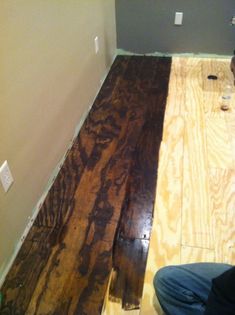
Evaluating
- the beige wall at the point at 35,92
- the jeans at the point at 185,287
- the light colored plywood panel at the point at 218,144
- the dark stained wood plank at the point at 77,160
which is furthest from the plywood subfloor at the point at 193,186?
the beige wall at the point at 35,92

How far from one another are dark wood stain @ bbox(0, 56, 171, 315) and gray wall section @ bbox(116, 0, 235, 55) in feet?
3.12

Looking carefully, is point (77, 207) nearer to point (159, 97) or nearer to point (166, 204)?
point (166, 204)

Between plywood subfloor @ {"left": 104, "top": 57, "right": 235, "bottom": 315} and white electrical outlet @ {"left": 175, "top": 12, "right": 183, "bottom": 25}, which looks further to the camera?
white electrical outlet @ {"left": 175, "top": 12, "right": 183, "bottom": 25}

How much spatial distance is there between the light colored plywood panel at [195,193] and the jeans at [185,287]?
0.83ft

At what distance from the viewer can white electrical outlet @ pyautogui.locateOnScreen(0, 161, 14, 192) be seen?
1066 millimetres

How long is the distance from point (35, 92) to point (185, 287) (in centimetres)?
97

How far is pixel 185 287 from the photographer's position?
913mm

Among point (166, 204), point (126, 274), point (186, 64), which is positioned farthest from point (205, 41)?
point (126, 274)

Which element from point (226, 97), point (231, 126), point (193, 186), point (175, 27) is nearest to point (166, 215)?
point (193, 186)

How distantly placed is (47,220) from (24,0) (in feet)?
3.03

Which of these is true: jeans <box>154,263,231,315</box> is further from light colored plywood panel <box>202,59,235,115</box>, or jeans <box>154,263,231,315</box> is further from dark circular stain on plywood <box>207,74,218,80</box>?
dark circular stain on plywood <box>207,74,218,80</box>

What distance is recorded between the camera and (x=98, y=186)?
1.49 m

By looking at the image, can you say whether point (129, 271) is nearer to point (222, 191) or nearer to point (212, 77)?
point (222, 191)

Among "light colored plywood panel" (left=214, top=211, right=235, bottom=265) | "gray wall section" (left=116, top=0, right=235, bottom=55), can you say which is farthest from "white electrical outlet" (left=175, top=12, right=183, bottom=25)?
"light colored plywood panel" (left=214, top=211, right=235, bottom=265)
